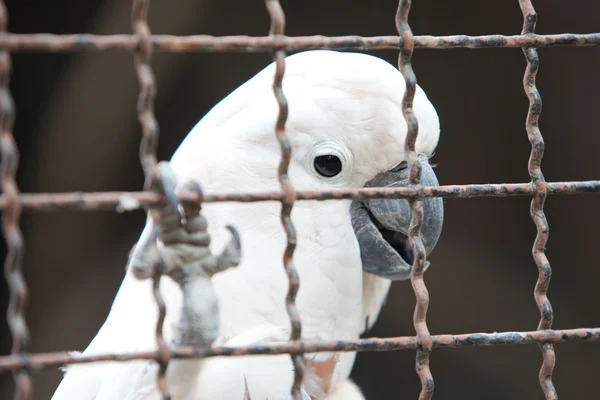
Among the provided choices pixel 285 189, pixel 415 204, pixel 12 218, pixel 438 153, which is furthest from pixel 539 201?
pixel 438 153

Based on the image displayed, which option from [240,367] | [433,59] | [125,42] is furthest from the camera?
[433,59]

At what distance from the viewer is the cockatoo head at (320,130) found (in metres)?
1.70

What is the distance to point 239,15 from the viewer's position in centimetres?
394

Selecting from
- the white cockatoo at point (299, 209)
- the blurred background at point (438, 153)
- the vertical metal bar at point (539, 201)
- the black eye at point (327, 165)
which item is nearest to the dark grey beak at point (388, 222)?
the white cockatoo at point (299, 209)

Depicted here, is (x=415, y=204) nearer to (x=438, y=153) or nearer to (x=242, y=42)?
(x=242, y=42)

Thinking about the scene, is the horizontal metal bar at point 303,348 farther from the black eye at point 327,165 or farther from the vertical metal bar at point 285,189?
the black eye at point 327,165

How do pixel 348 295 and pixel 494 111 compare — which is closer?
pixel 348 295

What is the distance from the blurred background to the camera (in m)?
3.83

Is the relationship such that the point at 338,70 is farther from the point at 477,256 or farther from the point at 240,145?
the point at 477,256

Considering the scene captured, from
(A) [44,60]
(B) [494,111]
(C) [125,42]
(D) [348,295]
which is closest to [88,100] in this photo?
(A) [44,60]

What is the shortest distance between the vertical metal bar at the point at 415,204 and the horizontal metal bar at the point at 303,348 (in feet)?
0.09

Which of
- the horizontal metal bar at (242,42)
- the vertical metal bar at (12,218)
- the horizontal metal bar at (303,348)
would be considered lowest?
the horizontal metal bar at (303,348)

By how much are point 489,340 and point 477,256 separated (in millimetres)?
2987

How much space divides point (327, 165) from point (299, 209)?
0.13 metres
